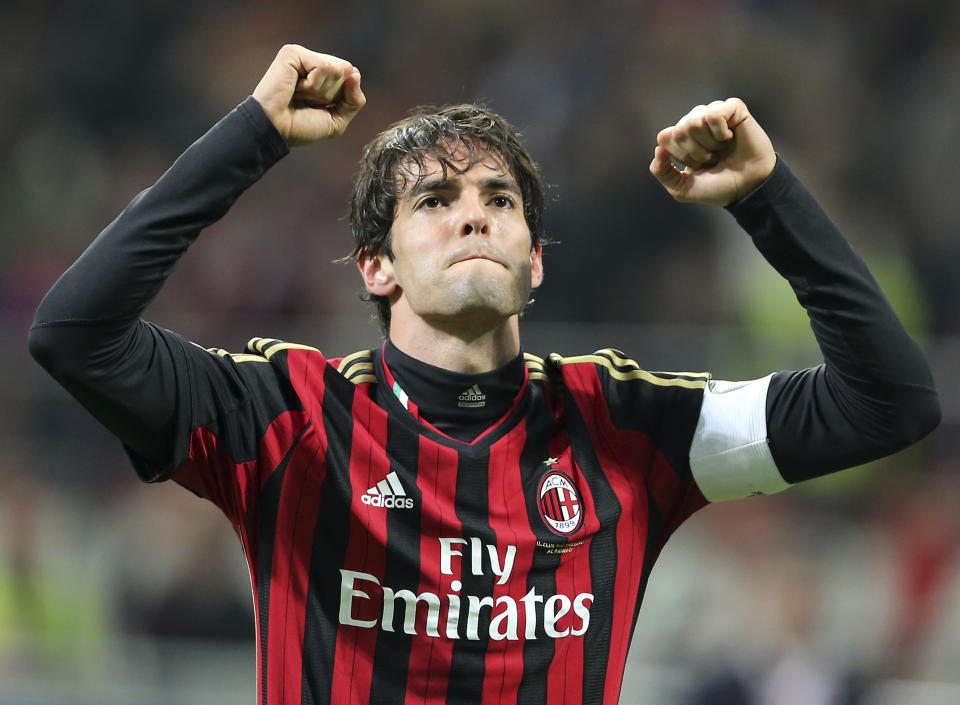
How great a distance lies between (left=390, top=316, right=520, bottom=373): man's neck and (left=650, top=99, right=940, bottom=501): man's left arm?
1.74 ft

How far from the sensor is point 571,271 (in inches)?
230

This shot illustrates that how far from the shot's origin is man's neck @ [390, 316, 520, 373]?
8.26ft

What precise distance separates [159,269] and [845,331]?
1.26m

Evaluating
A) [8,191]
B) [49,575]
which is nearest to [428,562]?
[49,575]

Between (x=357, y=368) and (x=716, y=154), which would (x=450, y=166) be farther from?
(x=716, y=154)

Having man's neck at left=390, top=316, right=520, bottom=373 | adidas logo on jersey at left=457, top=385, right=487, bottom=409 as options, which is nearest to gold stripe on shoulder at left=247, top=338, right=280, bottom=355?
man's neck at left=390, top=316, right=520, bottom=373

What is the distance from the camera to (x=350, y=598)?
2275mm

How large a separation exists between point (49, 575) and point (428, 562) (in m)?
3.81

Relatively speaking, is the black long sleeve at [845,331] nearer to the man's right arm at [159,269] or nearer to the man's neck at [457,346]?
the man's neck at [457,346]

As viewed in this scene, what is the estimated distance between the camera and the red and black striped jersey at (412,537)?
88.9 inches

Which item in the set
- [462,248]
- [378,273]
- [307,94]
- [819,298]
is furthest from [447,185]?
[819,298]

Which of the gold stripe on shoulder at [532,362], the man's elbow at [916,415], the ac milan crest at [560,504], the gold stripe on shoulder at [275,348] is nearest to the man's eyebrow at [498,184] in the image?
the gold stripe on shoulder at [532,362]

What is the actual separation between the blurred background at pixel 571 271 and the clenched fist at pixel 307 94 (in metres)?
3.08

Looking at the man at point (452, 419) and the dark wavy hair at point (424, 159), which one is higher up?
the dark wavy hair at point (424, 159)
